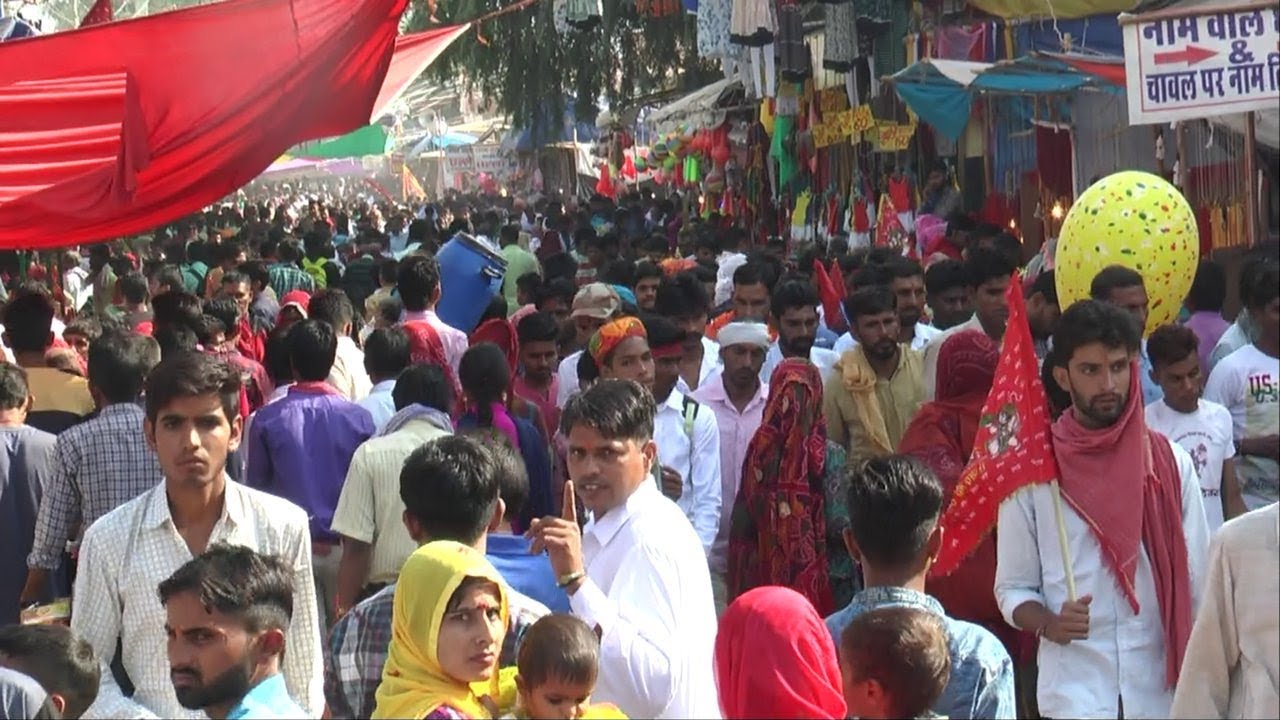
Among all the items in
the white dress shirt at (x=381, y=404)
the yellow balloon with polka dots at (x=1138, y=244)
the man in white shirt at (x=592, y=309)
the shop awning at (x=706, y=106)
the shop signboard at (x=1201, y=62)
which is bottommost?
the white dress shirt at (x=381, y=404)

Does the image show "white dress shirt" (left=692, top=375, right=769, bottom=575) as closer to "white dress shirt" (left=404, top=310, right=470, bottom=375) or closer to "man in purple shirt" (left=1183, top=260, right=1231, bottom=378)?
"white dress shirt" (left=404, top=310, right=470, bottom=375)

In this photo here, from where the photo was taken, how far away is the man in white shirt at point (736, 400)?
25.0 feet

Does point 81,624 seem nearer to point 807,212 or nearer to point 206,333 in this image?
point 206,333

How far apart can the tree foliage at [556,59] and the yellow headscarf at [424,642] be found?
21.1 meters

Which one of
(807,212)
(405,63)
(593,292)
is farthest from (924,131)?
(593,292)

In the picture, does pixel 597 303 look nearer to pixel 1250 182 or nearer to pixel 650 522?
pixel 1250 182

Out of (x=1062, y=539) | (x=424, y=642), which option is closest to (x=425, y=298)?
(x=1062, y=539)

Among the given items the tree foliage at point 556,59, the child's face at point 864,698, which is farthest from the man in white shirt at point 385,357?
the tree foliage at point 556,59

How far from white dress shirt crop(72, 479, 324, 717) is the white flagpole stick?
186 centimetres

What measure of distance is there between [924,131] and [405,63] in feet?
27.6

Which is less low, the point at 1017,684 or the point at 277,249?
the point at 277,249

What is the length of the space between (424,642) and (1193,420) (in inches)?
137

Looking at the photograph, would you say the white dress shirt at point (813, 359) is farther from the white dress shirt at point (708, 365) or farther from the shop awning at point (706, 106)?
the shop awning at point (706, 106)

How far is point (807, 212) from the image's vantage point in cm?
2205
